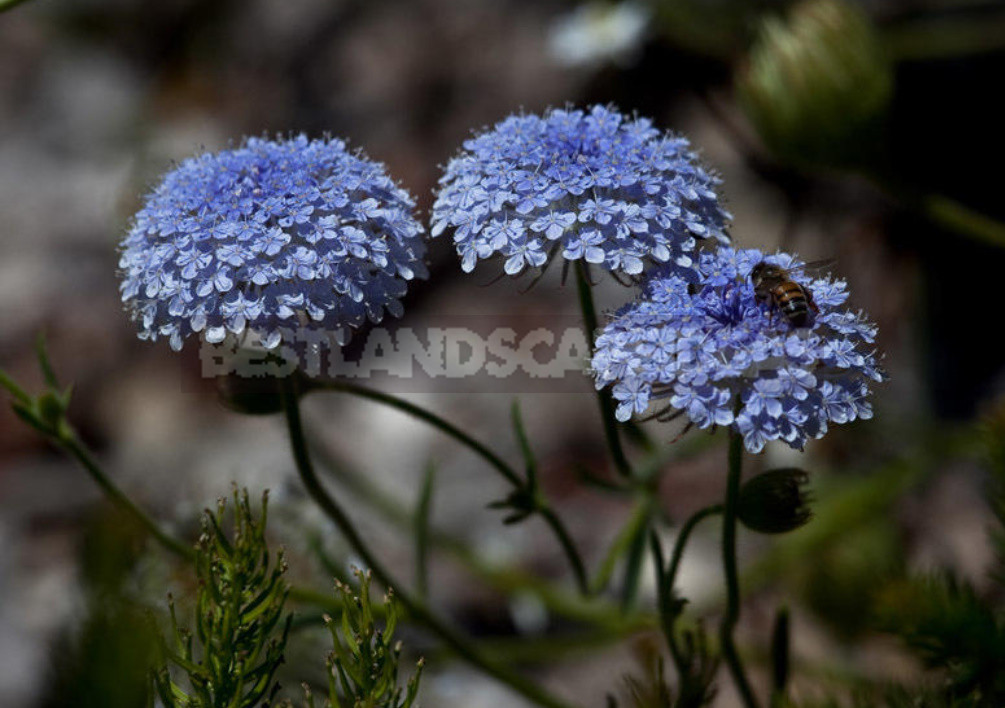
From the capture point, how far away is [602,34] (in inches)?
103

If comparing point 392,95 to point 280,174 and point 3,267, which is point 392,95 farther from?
point 280,174

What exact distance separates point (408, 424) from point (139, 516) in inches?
55.6

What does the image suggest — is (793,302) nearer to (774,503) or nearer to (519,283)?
(774,503)

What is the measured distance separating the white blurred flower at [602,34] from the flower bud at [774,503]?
173 centimetres

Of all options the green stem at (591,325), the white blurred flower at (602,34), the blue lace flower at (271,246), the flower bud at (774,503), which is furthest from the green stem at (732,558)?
the white blurred flower at (602,34)

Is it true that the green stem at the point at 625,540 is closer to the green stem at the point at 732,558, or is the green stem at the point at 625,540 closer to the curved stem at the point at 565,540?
the curved stem at the point at 565,540

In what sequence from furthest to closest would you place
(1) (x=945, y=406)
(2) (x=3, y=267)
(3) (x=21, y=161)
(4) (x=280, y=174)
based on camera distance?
1. (3) (x=21, y=161)
2. (2) (x=3, y=267)
3. (1) (x=945, y=406)
4. (4) (x=280, y=174)

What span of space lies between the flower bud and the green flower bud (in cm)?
90

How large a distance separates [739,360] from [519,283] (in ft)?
5.55

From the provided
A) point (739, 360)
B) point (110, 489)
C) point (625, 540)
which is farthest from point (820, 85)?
point (110, 489)

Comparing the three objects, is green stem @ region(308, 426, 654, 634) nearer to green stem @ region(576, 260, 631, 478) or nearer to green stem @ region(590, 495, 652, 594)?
green stem @ region(590, 495, 652, 594)

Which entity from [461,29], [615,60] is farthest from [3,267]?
[615,60]

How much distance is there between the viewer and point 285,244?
3.22 feet

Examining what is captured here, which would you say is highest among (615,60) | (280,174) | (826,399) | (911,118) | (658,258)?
(615,60)
